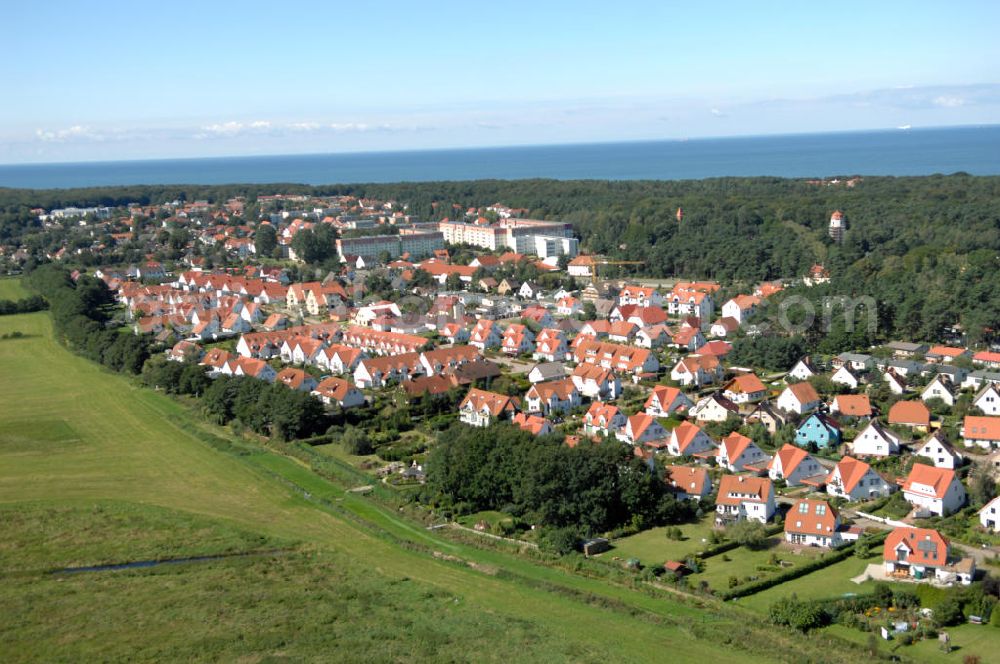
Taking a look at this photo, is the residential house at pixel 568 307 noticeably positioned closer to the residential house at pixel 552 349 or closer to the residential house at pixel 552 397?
the residential house at pixel 552 349

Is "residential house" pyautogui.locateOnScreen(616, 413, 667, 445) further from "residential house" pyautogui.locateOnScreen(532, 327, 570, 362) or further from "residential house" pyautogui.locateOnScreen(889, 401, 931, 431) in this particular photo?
"residential house" pyautogui.locateOnScreen(532, 327, 570, 362)

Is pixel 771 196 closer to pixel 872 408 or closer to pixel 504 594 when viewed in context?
pixel 872 408

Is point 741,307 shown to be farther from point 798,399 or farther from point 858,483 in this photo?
point 858,483

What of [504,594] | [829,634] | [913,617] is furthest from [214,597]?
[913,617]

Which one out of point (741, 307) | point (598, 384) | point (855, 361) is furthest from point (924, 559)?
point (741, 307)

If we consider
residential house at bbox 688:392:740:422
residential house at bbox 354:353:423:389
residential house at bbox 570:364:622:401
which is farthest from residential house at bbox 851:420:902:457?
residential house at bbox 354:353:423:389

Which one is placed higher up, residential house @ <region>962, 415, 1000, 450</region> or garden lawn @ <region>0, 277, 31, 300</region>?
garden lawn @ <region>0, 277, 31, 300</region>

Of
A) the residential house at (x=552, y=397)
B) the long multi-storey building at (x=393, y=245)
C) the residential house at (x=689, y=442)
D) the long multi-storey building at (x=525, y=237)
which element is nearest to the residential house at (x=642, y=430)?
the residential house at (x=689, y=442)
